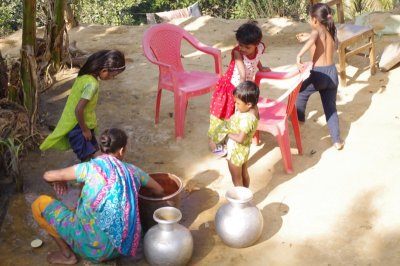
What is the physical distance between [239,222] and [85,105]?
135 cm

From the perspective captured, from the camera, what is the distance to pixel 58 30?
622 centimetres

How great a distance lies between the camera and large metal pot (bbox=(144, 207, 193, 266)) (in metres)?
3.09

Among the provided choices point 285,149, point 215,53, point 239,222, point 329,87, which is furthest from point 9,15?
point 239,222

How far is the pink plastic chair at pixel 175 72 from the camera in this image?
4828mm

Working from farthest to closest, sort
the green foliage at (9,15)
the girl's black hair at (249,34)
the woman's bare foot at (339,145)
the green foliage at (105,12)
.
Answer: the green foliage at (105,12)
the green foliage at (9,15)
the woman's bare foot at (339,145)
the girl's black hair at (249,34)

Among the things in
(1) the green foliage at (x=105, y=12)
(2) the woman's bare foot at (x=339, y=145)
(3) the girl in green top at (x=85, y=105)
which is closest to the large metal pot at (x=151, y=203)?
(3) the girl in green top at (x=85, y=105)

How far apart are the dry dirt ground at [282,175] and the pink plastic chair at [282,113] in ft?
0.73

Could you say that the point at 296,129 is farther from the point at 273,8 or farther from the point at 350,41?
the point at 273,8

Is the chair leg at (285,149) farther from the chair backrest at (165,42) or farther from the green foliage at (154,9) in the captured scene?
the green foliage at (154,9)

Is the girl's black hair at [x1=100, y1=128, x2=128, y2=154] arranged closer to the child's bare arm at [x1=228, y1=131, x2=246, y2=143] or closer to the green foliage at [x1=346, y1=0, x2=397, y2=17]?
the child's bare arm at [x1=228, y1=131, x2=246, y2=143]

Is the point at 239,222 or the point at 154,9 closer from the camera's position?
the point at 239,222

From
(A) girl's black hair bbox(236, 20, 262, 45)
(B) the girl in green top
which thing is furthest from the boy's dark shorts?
(A) girl's black hair bbox(236, 20, 262, 45)

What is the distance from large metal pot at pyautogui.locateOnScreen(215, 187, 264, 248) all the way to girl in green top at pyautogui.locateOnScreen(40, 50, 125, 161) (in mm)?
1147

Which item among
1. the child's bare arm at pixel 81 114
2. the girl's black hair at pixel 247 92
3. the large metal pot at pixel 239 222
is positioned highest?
the girl's black hair at pixel 247 92
